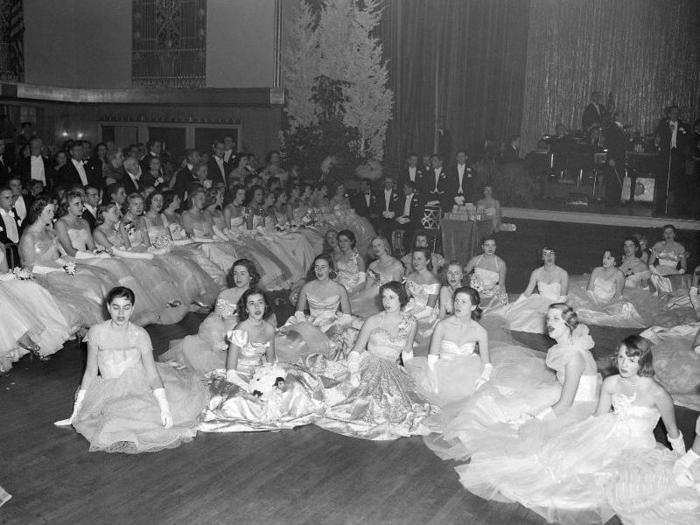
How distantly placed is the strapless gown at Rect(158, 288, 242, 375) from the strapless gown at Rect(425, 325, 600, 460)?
1801mm

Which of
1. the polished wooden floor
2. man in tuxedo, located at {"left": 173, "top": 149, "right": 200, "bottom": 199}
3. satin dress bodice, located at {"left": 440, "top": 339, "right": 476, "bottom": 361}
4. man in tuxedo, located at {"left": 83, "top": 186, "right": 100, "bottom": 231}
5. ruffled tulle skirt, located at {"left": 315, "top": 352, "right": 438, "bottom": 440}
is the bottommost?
the polished wooden floor

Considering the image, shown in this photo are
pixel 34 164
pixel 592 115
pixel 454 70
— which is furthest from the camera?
pixel 454 70

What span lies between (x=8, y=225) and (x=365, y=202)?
246 inches

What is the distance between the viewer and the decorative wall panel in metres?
14.7

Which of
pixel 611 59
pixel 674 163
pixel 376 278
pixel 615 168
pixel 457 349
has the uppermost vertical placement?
pixel 611 59

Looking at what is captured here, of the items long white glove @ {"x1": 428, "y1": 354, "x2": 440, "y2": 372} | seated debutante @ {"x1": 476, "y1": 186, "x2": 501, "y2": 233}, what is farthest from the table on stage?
long white glove @ {"x1": 428, "y1": 354, "x2": 440, "y2": 372}

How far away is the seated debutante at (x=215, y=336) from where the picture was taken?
18.5 ft

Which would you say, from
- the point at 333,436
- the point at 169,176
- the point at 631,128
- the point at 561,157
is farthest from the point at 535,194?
the point at 333,436

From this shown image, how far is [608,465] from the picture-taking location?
399 cm

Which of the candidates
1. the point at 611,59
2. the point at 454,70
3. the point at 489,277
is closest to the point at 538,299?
the point at 489,277

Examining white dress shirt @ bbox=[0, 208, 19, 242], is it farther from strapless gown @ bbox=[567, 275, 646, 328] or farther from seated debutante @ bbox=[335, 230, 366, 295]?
strapless gown @ bbox=[567, 275, 646, 328]

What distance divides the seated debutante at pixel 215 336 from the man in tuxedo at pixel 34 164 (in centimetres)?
534

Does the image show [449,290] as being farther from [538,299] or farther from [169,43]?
[169,43]

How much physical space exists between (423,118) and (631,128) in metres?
4.10
